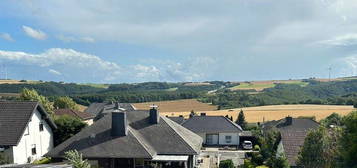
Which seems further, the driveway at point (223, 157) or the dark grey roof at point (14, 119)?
the driveway at point (223, 157)

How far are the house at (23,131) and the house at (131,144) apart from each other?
4.42 metres

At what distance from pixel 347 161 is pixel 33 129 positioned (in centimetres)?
2927

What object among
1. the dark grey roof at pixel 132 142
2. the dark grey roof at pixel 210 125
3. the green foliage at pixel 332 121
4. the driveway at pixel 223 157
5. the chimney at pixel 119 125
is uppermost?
the chimney at pixel 119 125

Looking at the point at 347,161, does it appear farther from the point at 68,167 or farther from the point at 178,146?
the point at 68,167

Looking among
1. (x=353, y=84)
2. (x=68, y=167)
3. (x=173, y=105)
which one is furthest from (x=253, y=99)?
(x=68, y=167)

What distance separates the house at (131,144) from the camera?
27.5 m

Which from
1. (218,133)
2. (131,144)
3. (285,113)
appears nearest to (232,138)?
(218,133)

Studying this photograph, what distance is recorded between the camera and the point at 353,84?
189 metres

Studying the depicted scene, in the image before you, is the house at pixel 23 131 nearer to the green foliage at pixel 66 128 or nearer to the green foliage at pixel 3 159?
the green foliage at pixel 3 159

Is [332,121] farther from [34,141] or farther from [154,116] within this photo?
[34,141]

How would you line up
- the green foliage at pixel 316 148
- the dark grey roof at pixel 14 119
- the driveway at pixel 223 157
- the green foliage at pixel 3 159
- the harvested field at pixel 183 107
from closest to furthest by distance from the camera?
the green foliage at pixel 316 148 < the green foliage at pixel 3 159 < the dark grey roof at pixel 14 119 < the driveway at pixel 223 157 < the harvested field at pixel 183 107

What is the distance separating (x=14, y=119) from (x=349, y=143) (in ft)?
96.2

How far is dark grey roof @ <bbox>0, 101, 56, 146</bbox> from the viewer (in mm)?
30625

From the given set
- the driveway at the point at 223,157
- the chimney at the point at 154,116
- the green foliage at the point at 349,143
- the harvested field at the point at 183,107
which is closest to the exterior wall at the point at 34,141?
the chimney at the point at 154,116
